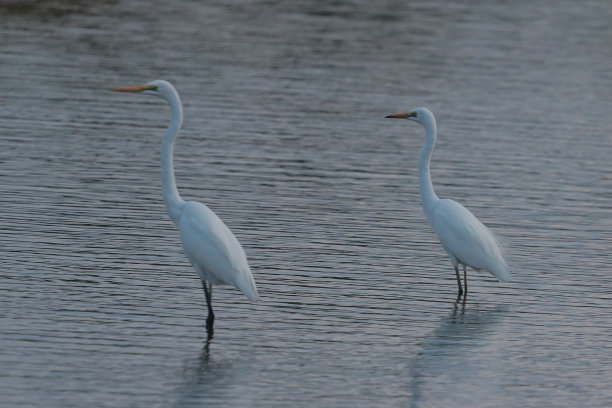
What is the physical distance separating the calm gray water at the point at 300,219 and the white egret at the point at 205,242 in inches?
17.8

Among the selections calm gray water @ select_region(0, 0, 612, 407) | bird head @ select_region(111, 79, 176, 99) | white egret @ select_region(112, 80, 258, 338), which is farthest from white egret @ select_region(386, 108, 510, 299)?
bird head @ select_region(111, 79, 176, 99)

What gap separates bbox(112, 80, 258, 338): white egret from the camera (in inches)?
416

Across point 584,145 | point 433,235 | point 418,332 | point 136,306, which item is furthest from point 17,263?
point 584,145

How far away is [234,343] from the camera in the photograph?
10.4 meters

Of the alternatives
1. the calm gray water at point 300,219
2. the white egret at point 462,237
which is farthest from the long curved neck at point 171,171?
the white egret at point 462,237

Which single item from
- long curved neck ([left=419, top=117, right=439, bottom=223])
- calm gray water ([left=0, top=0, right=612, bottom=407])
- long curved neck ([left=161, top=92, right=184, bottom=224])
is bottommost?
calm gray water ([left=0, top=0, right=612, bottom=407])

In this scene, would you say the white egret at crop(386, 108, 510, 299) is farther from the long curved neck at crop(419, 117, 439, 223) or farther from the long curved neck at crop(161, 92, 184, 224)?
the long curved neck at crop(161, 92, 184, 224)

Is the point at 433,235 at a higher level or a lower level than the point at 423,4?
higher

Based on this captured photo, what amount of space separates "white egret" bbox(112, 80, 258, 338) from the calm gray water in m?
0.45

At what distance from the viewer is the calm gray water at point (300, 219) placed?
385 inches

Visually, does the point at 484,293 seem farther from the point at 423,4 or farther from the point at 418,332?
the point at 423,4

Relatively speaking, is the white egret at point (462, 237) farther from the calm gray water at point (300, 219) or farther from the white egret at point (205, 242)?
the white egret at point (205, 242)

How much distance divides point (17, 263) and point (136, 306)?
5.68ft

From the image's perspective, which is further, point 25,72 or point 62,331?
point 25,72
